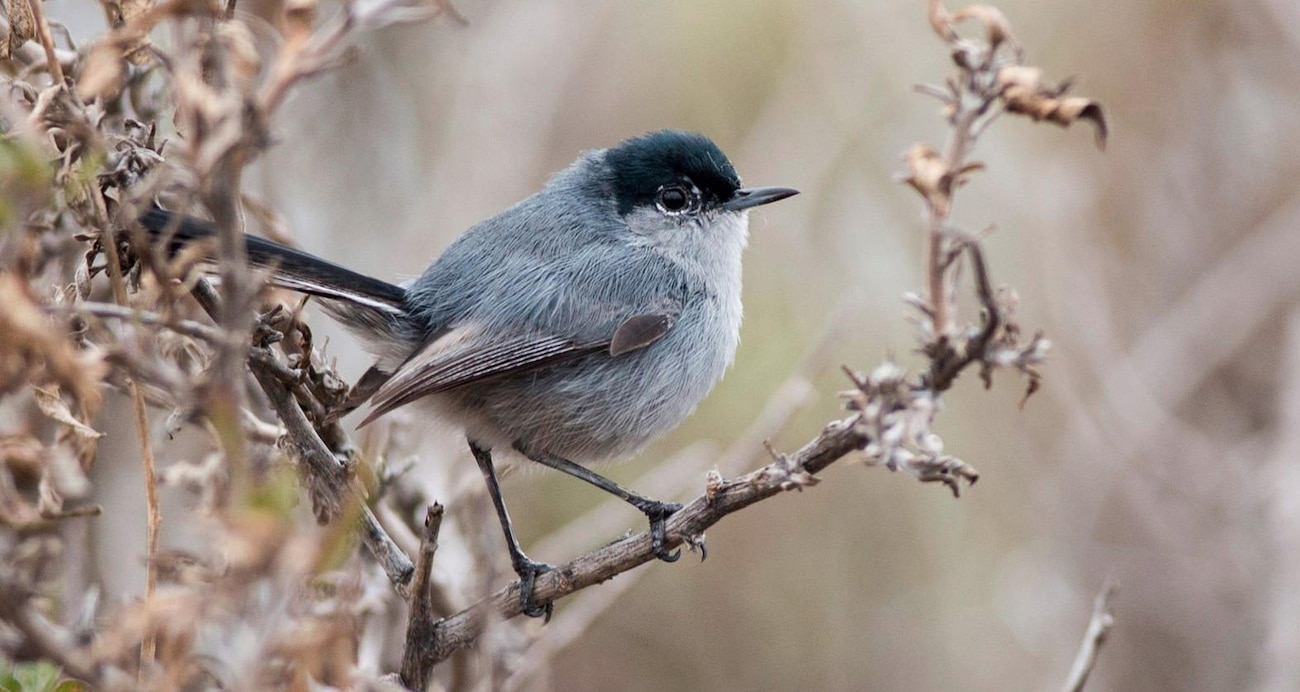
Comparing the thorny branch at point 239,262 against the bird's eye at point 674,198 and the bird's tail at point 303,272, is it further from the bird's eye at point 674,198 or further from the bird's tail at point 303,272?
the bird's eye at point 674,198

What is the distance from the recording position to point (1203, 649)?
13.5ft

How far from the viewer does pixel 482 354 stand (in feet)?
8.90

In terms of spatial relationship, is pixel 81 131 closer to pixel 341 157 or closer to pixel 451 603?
pixel 451 603

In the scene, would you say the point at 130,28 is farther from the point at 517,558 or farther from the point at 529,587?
the point at 517,558

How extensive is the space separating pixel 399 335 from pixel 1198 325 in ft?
9.87

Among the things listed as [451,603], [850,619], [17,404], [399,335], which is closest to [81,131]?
[17,404]

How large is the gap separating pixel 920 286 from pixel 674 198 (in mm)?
1508

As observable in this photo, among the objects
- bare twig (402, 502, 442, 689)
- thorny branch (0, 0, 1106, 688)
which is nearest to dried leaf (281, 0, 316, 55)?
thorny branch (0, 0, 1106, 688)

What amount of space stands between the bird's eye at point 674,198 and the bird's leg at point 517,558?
3.01 feet

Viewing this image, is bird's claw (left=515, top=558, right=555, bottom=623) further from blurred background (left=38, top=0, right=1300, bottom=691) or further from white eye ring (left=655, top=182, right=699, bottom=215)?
blurred background (left=38, top=0, right=1300, bottom=691)

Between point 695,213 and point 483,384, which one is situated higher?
point 695,213

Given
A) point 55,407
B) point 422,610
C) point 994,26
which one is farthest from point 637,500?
point 994,26

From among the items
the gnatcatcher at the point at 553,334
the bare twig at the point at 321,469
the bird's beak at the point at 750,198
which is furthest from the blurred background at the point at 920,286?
the bare twig at the point at 321,469

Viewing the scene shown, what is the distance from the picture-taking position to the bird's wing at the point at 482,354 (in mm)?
2508
